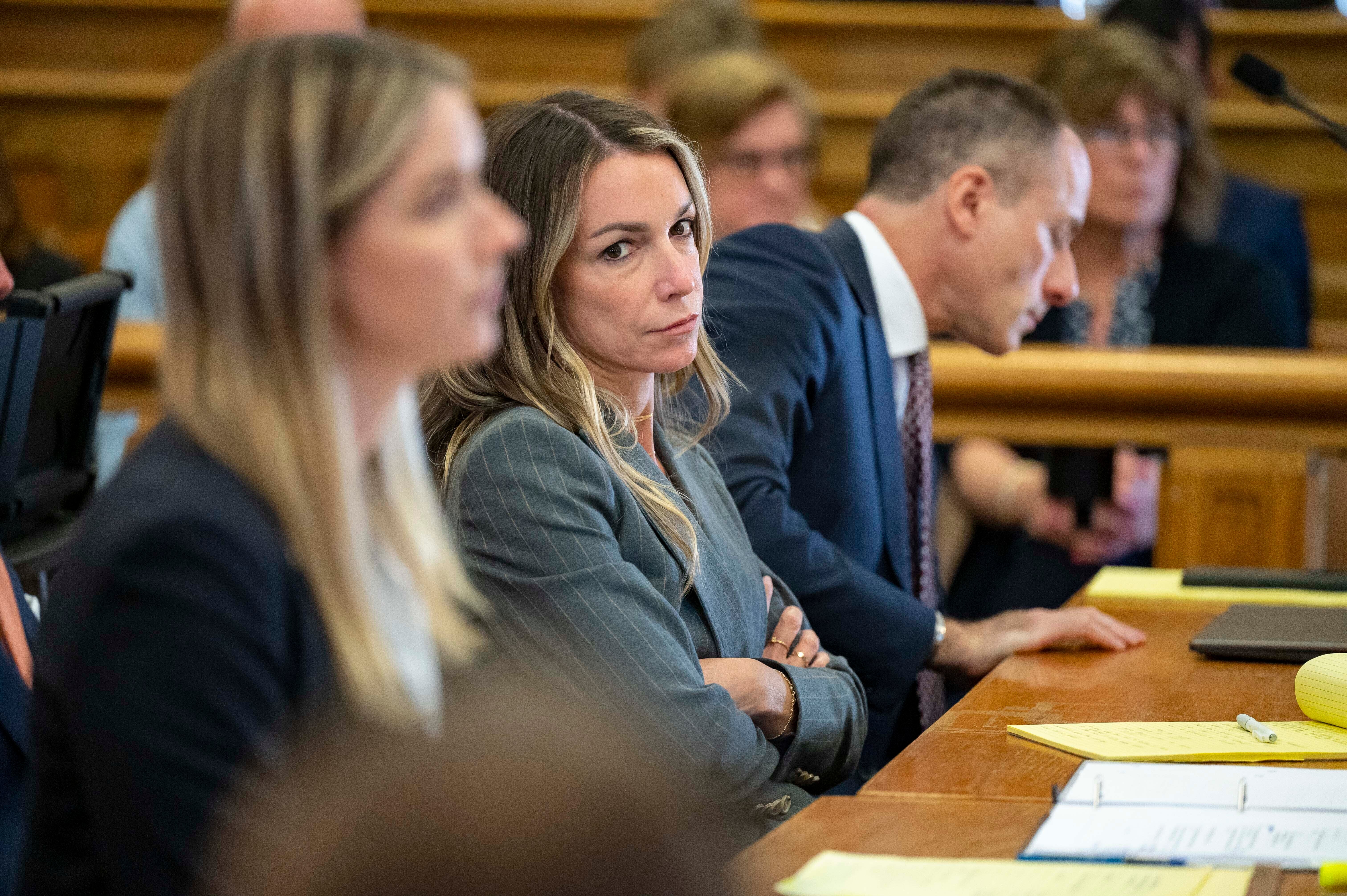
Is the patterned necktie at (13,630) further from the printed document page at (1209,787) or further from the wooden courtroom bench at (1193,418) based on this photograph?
the wooden courtroom bench at (1193,418)

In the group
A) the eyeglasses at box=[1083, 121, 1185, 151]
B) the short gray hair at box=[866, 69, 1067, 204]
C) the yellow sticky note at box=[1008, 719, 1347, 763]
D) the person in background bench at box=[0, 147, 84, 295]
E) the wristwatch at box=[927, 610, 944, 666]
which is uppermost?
the short gray hair at box=[866, 69, 1067, 204]

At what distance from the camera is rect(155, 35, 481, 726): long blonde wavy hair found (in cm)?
79

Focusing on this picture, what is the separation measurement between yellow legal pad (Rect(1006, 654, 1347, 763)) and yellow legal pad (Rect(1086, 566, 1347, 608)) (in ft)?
1.85

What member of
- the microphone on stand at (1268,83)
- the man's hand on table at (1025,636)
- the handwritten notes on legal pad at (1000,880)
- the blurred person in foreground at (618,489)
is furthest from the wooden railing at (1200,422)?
the handwritten notes on legal pad at (1000,880)

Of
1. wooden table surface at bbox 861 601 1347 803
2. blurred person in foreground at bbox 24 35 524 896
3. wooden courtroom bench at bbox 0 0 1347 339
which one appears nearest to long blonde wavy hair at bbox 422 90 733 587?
wooden table surface at bbox 861 601 1347 803

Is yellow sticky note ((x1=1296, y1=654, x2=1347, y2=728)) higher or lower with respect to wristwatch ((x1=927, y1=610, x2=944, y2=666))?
higher

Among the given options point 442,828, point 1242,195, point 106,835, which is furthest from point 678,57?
point 442,828

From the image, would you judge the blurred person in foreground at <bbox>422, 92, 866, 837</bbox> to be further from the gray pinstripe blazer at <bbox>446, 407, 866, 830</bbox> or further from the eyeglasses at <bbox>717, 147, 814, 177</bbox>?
the eyeglasses at <bbox>717, 147, 814, 177</bbox>

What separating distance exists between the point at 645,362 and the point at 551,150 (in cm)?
24

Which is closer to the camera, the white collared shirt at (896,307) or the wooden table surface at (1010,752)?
the wooden table surface at (1010,752)

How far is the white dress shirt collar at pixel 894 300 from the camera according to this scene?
219cm

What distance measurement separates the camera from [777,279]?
204 cm

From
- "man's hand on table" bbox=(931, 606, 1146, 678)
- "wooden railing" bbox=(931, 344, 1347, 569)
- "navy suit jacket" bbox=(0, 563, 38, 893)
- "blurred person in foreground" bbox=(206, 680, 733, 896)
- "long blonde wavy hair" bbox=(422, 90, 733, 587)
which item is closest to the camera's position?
"blurred person in foreground" bbox=(206, 680, 733, 896)

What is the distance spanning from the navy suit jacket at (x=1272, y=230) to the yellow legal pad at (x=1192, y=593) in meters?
1.46
